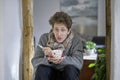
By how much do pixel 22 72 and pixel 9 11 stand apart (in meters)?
0.73

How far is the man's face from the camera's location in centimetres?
204

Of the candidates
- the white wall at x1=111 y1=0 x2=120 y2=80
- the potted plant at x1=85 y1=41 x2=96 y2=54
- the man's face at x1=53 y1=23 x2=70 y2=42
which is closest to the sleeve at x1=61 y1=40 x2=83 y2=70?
the man's face at x1=53 y1=23 x2=70 y2=42

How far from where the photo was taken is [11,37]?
7.82ft

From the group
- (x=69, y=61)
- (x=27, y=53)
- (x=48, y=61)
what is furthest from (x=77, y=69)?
(x=27, y=53)

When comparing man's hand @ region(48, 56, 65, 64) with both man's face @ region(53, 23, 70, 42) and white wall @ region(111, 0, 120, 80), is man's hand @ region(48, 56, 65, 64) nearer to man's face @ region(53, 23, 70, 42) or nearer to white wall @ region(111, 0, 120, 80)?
man's face @ region(53, 23, 70, 42)

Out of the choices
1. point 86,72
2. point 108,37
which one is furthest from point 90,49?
point 108,37

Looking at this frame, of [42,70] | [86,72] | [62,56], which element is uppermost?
[62,56]

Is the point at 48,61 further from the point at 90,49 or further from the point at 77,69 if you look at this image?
the point at 90,49

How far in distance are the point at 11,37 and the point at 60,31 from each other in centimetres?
62

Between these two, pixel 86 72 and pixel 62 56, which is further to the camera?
pixel 86 72

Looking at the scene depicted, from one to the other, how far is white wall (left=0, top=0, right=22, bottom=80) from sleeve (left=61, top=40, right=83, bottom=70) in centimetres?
67

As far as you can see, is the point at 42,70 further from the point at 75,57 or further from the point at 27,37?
the point at 27,37

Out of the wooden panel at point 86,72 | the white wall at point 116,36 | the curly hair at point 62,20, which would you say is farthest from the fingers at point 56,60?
the wooden panel at point 86,72

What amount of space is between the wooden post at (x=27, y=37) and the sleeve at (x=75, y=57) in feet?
2.08
